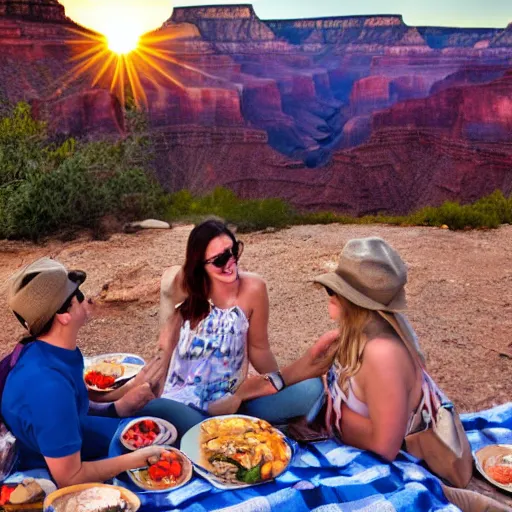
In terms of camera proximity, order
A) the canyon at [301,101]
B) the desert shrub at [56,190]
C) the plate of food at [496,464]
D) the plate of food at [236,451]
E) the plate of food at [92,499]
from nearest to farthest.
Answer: the plate of food at [92,499] < the plate of food at [236,451] < the plate of food at [496,464] < the desert shrub at [56,190] < the canyon at [301,101]

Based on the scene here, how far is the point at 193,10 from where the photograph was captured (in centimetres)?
3928

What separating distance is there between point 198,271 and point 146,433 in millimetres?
818

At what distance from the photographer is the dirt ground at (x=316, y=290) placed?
4902 millimetres

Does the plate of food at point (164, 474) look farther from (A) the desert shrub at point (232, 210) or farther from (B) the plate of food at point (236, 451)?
(A) the desert shrub at point (232, 210)

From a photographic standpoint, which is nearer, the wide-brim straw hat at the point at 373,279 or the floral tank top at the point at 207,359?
the wide-brim straw hat at the point at 373,279

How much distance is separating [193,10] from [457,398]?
39.2m

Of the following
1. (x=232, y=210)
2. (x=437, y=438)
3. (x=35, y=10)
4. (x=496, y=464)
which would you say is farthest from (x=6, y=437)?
(x=35, y=10)

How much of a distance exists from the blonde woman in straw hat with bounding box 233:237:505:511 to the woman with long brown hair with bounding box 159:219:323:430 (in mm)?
417

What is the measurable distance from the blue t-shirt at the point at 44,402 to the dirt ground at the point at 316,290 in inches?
74.4

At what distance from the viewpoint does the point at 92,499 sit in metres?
2.05

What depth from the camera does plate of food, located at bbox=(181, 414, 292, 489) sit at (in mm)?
2230

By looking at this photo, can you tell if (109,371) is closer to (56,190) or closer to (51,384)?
(51,384)

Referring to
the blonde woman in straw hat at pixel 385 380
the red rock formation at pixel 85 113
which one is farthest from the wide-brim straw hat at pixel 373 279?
the red rock formation at pixel 85 113

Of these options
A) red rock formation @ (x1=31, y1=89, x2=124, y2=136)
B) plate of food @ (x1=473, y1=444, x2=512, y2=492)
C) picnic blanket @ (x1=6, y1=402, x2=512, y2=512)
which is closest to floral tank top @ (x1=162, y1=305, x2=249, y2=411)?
picnic blanket @ (x1=6, y1=402, x2=512, y2=512)
